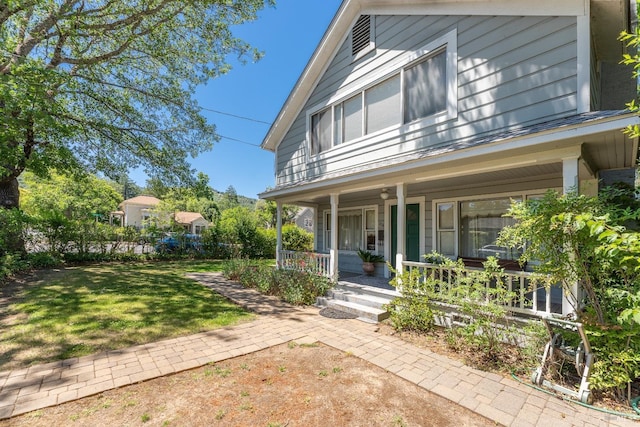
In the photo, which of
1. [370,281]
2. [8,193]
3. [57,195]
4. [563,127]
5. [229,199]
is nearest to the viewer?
[563,127]

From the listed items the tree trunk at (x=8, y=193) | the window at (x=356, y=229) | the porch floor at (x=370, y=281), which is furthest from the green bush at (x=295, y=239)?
the tree trunk at (x=8, y=193)

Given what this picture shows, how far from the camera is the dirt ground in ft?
8.46

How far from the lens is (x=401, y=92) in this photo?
20.7 feet

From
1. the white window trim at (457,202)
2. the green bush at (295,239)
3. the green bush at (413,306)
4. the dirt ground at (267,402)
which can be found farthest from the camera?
the green bush at (295,239)

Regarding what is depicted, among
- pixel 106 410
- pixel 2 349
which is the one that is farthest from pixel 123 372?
pixel 2 349

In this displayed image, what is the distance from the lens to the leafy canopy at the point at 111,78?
809 centimetres

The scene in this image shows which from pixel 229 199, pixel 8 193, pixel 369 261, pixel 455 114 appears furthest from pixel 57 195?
pixel 229 199

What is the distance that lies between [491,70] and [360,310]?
16.5 feet

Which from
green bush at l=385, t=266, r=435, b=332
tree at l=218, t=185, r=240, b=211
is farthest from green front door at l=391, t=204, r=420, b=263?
tree at l=218, t=185, r=240, b=211

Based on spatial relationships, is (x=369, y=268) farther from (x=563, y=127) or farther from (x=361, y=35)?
(x=361, y=35)

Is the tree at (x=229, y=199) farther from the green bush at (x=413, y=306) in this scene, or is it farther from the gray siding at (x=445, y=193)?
the green bush at (x=413, y=306)

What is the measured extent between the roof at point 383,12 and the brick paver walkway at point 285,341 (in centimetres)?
512

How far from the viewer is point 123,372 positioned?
3422 mm

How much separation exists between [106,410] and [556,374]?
4767 millimetres
